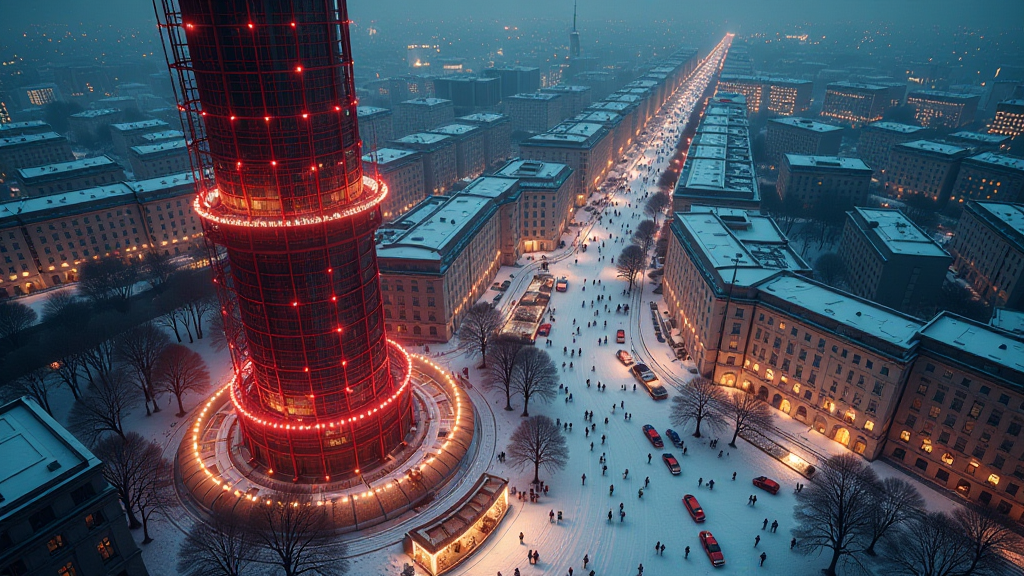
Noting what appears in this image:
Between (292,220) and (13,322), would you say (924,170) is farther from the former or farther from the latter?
(13,322)

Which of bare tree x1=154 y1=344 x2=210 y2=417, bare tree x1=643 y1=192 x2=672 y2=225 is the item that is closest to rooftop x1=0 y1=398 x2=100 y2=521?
bare tree x1=154 y1=344 x2=210 y2=417

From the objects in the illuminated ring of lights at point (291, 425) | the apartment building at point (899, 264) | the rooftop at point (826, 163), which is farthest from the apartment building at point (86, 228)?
the rooftop at point (826, 163)

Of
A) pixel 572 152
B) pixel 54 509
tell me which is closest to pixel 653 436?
pixel 54 509

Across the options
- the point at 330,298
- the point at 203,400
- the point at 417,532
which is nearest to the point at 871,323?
the point at 417,532

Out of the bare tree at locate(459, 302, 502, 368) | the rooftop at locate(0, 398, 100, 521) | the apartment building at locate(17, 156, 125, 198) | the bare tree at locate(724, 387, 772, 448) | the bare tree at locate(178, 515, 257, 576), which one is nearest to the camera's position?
the rooftop at locate(0, 398, 100, 521)

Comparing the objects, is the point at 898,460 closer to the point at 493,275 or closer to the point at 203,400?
the point at 493,275

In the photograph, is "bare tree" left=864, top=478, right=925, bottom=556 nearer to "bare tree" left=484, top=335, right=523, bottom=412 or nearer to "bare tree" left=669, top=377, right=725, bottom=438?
"bare tree" left=669, top=377, right=725, bottom=438

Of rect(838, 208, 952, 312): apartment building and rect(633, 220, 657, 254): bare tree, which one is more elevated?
rect(838, 208, 952, 312): apartment building
